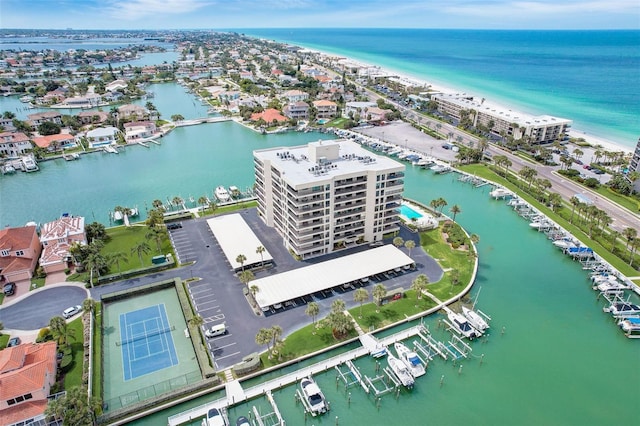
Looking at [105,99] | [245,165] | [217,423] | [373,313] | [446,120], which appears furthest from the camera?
[105,99]

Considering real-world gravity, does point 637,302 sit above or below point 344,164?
below

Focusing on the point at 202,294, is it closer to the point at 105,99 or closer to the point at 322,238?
the point at 322,238

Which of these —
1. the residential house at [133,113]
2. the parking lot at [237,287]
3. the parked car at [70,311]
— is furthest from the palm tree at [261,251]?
the residential house at [133,113]

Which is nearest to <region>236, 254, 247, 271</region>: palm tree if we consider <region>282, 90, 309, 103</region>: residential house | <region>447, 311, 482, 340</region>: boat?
<region>447, 311, 482, 340</region>: boat

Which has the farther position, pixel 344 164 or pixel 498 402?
pixel 344 164

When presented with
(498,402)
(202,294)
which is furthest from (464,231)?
(202,294)

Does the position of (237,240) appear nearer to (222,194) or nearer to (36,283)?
(222,194)

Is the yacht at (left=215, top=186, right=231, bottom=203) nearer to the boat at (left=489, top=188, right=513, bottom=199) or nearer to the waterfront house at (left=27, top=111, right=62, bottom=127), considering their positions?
the boat at (left=489, top=188, right=513, bottom=199)
